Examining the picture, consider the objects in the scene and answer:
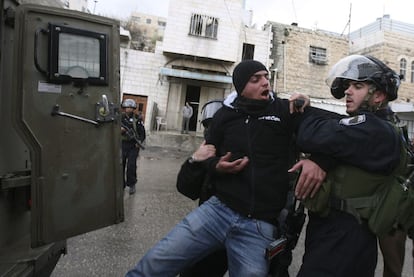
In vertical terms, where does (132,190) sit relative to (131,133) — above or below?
below

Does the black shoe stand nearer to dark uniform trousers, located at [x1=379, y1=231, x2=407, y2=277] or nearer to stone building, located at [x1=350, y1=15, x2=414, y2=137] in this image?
dark uniform trousers, located at [x1=379, y1=231, x2=407, y2=277]

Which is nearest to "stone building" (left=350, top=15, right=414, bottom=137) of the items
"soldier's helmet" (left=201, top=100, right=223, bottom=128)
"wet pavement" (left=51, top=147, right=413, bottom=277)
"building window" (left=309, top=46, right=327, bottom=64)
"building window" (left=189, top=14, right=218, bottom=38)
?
"building window" (left=309, top=46, right=327, bottom=64)

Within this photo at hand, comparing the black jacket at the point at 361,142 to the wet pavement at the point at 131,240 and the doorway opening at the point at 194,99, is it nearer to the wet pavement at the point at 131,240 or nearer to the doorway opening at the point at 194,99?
the wet pavement at the point at 131,240

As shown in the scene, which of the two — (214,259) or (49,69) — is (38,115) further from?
(214,259)

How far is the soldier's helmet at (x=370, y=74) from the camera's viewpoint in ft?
5.49

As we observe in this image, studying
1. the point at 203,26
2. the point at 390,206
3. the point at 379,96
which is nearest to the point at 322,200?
the point at 390,206

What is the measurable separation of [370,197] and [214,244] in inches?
34.2

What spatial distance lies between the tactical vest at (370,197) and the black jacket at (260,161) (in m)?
0.28

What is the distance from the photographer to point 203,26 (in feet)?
62.1

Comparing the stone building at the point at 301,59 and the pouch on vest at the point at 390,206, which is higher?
the stone building at the point at 301,59

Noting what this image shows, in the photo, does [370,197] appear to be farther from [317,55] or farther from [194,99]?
[317,55]

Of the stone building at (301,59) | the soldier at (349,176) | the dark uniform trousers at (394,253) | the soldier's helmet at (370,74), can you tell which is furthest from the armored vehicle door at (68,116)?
the stone building at (301,59)

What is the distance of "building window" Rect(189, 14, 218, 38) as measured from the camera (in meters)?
18.9

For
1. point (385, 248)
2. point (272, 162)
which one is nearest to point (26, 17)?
point (272, 162)
